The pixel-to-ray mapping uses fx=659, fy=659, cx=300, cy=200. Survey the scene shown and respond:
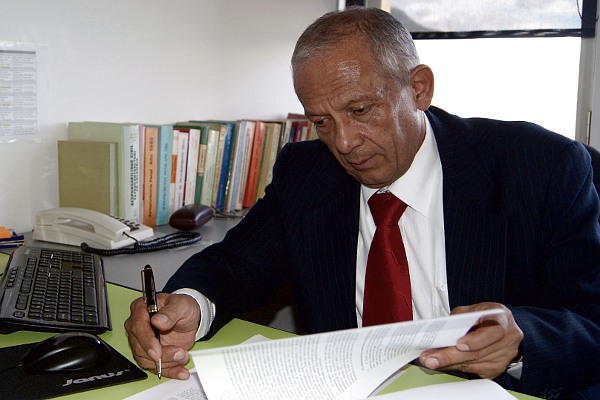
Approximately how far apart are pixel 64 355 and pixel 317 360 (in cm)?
39

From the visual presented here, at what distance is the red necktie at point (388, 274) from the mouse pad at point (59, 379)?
0.51 metres

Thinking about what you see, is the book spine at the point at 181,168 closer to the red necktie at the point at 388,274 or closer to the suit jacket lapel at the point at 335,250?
the suit jacket lapel at the point at 335,250

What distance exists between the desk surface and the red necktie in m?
0.24

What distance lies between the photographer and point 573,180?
125 cm

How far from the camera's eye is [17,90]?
1.86m

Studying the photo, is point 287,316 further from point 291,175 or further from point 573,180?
point 573,180

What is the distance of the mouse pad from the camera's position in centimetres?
93

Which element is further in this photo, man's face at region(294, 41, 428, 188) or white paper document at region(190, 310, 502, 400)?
man's face at region(294, 41, 428, 188)

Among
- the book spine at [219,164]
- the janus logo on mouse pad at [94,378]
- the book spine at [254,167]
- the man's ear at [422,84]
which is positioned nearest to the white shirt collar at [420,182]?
the man's ear at [422,84]

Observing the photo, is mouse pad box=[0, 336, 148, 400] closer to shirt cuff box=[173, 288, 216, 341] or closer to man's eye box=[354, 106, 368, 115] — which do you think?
shirt cuff box=[173, 288, 216, 341]

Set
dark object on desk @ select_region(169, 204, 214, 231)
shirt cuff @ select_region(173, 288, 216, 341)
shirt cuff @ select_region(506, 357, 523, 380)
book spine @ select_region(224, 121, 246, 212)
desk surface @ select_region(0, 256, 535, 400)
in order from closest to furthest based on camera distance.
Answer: desk surface @ select_region(0, 256, 535, 400)
shirt cuff @ select_region(506, 357, 523, 380)
shirt cuff @ select_region(173, 288, 216, 341)
dark object on desk @ select_region(169, 204, 214, 231)
book spine @ select_region(224, 121, 246, 212)

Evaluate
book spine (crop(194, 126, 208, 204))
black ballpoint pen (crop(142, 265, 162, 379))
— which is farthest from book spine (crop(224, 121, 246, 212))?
black ballpoint pen (crop(142, 265, 162, 379))

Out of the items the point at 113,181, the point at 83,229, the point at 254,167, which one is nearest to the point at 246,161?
the point at 254,167

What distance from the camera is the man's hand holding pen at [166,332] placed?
1.00 metres
